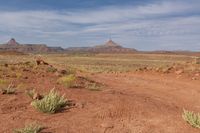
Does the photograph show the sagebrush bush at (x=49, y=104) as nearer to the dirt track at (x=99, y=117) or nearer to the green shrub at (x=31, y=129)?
the dirt track at (x=99, y=117)

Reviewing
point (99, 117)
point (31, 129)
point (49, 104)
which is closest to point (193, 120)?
point (99, 117)

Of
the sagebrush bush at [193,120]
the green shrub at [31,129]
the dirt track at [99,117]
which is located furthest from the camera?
the sagebrush bush at [193,120]

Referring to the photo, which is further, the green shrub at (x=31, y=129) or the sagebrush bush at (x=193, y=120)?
the sagebrush bush at (x=193, y=120)

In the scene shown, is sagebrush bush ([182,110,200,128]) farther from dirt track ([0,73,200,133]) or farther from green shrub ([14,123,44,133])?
green shrub ([14,123,44,133])

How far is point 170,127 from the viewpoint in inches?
318

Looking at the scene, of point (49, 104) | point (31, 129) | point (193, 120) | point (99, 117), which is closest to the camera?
point (31, 129)

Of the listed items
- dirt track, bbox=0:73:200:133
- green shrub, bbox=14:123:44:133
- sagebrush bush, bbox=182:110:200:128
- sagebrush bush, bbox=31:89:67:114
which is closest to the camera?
green shrub, bbox=14:123:44:133

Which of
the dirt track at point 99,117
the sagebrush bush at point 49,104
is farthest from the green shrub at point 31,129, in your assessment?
the sagebrush bush at point 49,104

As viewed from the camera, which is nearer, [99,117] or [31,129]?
[31,129]

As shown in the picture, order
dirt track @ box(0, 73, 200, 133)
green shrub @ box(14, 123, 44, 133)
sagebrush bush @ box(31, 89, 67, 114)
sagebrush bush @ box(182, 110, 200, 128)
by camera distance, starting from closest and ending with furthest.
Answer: green shrub @ box(14, 123, 44, 133)
dirt track @ box(0, 73, 200, 133)
sagebrush bush @ box(182, 110, 200, 128)
sagebrush bush @ box(31, 89, 67, 114)

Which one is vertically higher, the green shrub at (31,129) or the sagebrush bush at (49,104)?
the sagebrush bush at (49,104)

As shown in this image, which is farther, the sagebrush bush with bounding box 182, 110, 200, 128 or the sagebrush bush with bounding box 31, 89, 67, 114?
the sagebrush bush with bounding box 31, 89, 67, 114

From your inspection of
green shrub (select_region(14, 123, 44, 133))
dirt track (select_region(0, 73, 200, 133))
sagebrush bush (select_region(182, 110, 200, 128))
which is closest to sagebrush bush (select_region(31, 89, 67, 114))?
dirt track (select_region(0, 73, 200, 133))

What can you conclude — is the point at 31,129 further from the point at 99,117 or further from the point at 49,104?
the point at 99,117
